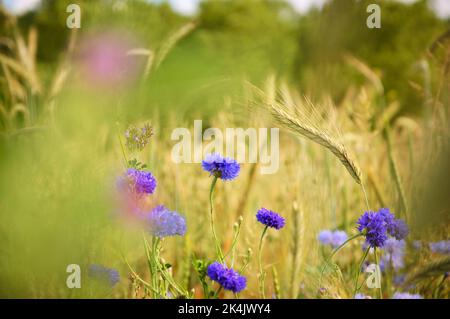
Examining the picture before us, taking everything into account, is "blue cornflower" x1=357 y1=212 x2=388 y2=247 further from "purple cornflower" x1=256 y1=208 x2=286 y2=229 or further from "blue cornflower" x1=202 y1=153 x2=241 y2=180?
"blue cornflower" x1=202 y1=153 x2=241 y2=180

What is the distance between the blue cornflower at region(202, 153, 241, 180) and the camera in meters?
1.17

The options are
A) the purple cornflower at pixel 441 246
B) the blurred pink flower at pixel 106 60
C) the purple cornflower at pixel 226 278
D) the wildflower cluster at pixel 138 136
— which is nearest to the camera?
the purple cornflower at pixel 226 278

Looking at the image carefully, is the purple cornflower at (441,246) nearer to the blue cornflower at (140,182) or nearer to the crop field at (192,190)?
the crop field at (192,190)

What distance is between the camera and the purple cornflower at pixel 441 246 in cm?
146

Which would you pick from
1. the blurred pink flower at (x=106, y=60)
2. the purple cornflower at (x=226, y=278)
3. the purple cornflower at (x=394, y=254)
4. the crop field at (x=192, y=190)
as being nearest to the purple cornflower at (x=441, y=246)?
the crop field at (x=192, y=190)

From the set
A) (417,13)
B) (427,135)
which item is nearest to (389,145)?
(427,135)

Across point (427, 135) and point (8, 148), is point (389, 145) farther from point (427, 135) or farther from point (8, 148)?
point (8, 148)

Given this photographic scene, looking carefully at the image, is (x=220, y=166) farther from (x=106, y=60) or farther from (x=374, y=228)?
(x=106, y=60)

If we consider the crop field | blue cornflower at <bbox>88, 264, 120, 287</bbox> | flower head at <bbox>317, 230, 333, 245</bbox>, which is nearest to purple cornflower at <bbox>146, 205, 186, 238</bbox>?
the crop field

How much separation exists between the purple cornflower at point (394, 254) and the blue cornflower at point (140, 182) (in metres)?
0.75

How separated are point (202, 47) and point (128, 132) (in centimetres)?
485

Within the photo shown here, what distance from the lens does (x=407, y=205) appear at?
147 centimetres

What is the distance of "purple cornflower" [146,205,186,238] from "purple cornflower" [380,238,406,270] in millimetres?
693
